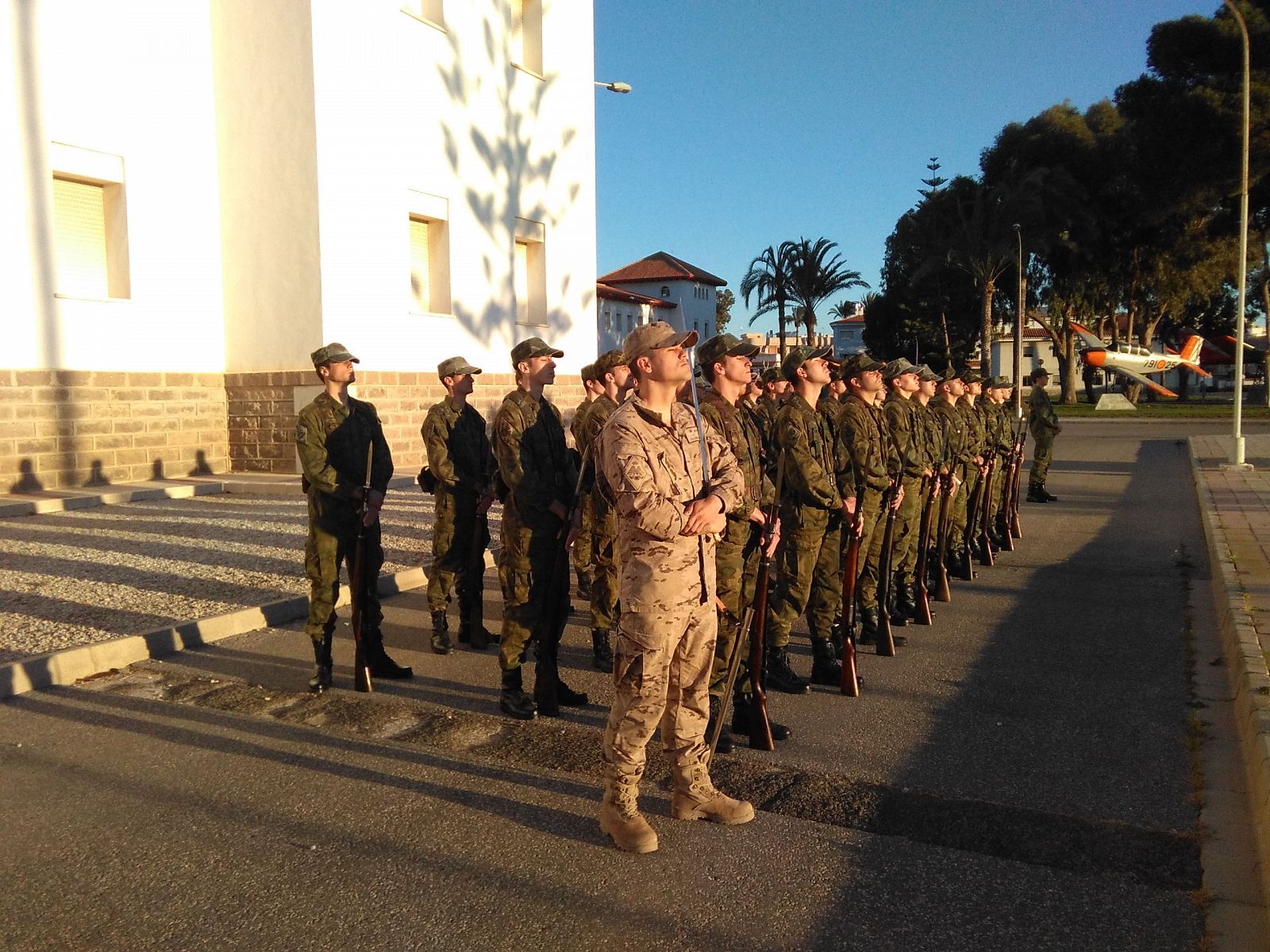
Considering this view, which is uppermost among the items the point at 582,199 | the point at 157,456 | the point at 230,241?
the point at 582,199

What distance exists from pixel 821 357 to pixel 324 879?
4.05 meters

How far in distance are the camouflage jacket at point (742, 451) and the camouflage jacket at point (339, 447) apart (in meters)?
2.05

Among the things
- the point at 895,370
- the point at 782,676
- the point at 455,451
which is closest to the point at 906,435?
the point at 895,370

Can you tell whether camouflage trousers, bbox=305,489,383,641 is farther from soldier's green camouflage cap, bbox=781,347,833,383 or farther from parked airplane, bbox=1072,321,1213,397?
parked airplane, bbox=1072,321,1213,397

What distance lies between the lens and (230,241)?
16531 mm

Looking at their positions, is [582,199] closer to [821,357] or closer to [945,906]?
[821,357]

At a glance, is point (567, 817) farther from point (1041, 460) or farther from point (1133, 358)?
point (1133, 358)

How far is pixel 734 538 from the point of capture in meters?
5.05

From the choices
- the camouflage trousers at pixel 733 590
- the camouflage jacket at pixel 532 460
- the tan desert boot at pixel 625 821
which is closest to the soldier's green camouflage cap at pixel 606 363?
the camouflage jacket at pixel 532 460

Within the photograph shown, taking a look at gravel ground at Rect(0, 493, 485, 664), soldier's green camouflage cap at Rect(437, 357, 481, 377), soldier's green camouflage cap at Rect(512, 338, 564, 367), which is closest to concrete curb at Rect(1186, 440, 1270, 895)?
soldier's green camouflage cap at Rect(512, 338, 564, 367)

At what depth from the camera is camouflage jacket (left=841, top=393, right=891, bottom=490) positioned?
22.3ft

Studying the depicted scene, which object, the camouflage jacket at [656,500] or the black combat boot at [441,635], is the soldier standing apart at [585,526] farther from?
the camouflage jacket at [656,500]

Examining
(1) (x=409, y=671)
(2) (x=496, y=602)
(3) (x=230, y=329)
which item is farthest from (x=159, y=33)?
(1) (x=409, y=671)

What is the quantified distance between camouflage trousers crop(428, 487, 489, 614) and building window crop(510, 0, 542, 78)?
15.0 meters
